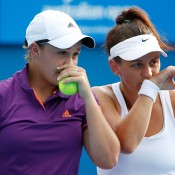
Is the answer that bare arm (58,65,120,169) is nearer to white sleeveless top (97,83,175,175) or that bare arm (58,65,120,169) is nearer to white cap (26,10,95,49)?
white cap (26,10,95,49)

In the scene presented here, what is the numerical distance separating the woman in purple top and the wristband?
28 cm

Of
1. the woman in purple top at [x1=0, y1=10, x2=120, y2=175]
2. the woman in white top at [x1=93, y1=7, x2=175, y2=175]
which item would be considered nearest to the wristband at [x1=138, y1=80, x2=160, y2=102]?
the woman in white top at [x1=93, y1=7, x2=175, y2=175]

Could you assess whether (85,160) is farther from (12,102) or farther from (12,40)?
(12,102)

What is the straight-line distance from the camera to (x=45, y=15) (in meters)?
2.59

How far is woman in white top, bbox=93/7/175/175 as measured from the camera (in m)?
2.66

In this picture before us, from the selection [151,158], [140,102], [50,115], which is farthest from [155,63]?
[50,115]

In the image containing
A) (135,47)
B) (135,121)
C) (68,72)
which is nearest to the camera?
(68,72)

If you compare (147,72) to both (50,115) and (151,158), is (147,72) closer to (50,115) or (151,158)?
(151,158)

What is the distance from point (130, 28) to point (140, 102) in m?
0.42

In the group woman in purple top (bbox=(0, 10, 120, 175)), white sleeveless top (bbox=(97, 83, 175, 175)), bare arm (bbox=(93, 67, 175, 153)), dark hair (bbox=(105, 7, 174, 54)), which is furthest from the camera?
dark hair (bbox=(105, 7, 174, 54))

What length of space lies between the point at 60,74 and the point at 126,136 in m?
0.44

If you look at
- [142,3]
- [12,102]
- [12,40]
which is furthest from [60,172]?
[142,3]

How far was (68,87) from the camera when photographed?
2.46 meters

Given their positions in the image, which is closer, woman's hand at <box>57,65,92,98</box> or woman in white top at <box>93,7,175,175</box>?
woman's hand at <box>57,65,92,98</box>
